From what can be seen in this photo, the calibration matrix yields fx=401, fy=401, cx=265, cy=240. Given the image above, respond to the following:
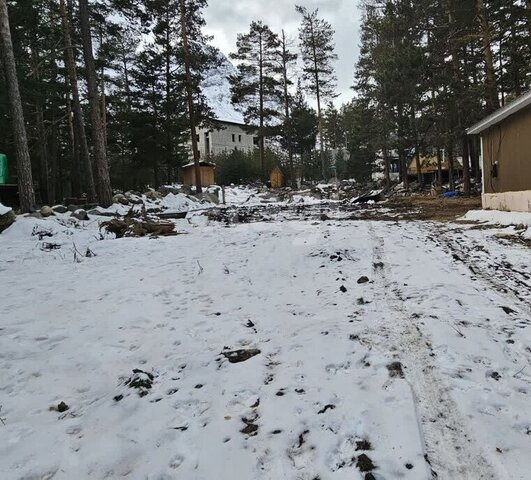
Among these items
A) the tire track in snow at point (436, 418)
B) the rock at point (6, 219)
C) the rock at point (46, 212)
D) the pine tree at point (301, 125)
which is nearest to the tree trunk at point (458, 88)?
the rock at point (46, 212)

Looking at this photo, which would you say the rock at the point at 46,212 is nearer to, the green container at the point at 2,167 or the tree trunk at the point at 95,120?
the tree trunk at the point at 95,120

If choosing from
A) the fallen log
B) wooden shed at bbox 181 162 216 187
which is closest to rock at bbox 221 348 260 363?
the fallen log

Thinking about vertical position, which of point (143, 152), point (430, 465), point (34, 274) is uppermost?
point (143, 152)

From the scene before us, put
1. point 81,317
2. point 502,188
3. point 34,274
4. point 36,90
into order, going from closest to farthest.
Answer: point 81,317, point 34,274, point 502,188, point 36,90

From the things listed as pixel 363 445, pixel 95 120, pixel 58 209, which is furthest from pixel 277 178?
pixel 363 445

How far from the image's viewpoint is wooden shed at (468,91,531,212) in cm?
1064

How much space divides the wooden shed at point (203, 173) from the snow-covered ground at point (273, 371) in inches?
1280

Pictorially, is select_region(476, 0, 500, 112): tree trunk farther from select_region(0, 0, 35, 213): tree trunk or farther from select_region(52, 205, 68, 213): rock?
select_region(52, 205, 68, 213): rock

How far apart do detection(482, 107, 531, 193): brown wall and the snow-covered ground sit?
20.1ft

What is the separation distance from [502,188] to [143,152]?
75.9 feet

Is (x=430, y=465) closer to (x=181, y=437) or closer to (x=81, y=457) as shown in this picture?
(x=181, y=437)

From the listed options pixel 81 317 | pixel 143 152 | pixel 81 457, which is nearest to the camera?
pixel 81 457

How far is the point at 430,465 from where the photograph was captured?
2.05 meters

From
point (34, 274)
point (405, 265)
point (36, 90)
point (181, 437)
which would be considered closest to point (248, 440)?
point (181, 437)
